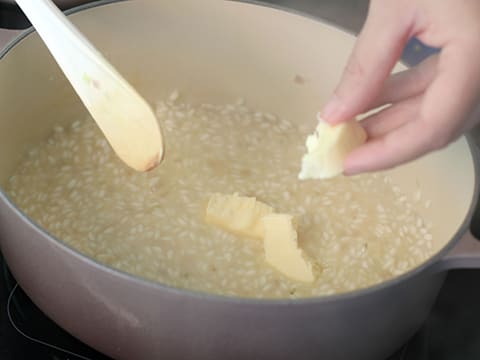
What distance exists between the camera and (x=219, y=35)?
5.39ft

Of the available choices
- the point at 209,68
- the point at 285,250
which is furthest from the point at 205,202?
the point at 209,68

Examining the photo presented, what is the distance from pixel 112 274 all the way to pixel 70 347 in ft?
1.18

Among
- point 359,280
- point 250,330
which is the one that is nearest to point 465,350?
point 359,280

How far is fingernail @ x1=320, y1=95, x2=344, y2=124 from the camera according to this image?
1.06 m

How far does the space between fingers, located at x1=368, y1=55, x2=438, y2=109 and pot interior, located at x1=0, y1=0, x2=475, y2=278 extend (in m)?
0.22

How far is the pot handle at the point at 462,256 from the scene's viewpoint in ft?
3.51

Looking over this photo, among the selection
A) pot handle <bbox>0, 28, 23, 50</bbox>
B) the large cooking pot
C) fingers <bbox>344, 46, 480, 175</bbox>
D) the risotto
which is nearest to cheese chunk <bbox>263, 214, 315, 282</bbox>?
the risotto

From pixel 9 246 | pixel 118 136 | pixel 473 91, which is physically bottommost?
pixel 9 246

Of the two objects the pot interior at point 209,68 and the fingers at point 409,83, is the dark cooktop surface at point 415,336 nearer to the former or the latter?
the pot interior at point 209,68

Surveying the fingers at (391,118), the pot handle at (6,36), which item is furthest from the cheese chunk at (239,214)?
the pot handle at (6,36)

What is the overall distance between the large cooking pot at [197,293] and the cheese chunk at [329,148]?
0.20 m

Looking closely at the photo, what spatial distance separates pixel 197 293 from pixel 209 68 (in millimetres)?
881

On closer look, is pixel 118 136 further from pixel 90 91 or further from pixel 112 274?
pixel 112 274

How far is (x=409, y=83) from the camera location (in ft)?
4.02
